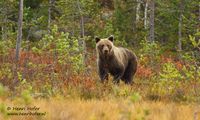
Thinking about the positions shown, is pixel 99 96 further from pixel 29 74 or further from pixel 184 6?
pixel 184 6

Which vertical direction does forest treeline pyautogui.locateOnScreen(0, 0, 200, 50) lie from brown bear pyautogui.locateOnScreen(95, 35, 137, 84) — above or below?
above

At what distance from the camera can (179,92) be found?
9.27 metres

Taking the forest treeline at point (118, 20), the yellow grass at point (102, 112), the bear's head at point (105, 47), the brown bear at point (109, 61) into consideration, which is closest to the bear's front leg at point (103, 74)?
the brown bear at point (109, 61)

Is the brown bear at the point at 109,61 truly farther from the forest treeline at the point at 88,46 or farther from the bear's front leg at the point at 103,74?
the forest treeline at the point at 88,46

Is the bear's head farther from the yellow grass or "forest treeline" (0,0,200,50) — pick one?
"forest treeline" (0,0,200,50)

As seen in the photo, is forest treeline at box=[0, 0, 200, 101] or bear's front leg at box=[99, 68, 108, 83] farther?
bear's front leg at box=[99, 68, 108, 83]

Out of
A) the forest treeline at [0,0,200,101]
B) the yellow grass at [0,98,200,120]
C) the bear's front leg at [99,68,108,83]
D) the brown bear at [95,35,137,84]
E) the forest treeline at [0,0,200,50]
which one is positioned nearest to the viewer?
the yellow grass at [0,98,200,120]

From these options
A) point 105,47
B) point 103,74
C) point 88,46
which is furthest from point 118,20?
point 103,74

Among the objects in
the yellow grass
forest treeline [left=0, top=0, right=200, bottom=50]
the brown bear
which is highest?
forest treeline [left=0, top=0, right=200, bottom=50]

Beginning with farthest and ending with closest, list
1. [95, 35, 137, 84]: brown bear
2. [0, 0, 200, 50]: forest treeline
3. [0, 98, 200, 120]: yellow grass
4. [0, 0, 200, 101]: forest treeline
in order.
Answer: 1. [0, 0, 200, 50]: forest treeline
2. [95, 35, 137, 84]: brown bear
3. [0, 0, 200, 101]: forest treeline
4. [0, 98, 200, 120]: yellow grass

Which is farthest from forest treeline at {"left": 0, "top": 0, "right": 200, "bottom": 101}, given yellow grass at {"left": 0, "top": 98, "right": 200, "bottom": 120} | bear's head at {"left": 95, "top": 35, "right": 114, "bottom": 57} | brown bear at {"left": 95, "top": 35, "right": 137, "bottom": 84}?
yellow grass at {"left": 0, "top": 98, "right": 200, "bottom": 120}

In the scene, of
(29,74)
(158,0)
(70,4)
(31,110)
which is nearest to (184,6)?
(158,0)

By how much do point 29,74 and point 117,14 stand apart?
22103 millimetres

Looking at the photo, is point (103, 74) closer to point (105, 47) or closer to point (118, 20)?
point (105, 47)
